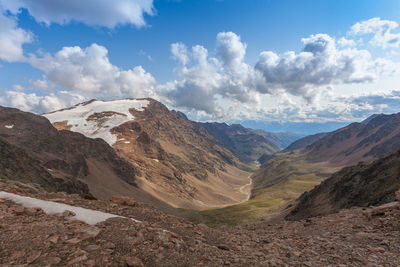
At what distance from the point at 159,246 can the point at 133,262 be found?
203 centimetres

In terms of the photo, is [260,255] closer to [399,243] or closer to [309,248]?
[309,248]

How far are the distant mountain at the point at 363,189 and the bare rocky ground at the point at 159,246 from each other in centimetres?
1924

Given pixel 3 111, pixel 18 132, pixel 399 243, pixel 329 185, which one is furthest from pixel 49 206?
pixel 3 111

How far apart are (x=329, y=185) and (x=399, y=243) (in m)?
56.5

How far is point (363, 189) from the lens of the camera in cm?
4138

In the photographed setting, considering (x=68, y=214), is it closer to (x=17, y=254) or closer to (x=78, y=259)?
(x=17, y=254)

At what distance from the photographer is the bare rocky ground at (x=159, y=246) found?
8.75 meters

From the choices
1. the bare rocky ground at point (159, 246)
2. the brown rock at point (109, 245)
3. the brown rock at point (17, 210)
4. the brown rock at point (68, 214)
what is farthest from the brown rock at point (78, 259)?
the brown rock at point (17, 210)

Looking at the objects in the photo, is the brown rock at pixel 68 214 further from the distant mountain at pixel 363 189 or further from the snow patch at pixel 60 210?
the distant mountain at pixel 363 189

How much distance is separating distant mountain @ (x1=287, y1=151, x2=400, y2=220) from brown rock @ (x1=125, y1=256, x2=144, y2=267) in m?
31.7

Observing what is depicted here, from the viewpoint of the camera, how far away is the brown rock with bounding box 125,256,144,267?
880 centimetres

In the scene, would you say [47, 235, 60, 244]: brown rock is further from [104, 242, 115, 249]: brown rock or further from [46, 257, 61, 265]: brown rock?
[104, 242, 115, 249]: brown rock

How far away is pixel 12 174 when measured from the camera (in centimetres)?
5472

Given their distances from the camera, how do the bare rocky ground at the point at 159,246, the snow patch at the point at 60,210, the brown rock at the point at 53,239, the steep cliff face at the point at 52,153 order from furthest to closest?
the steep cliff face at the point at 52,153, the snow patch at the point at 60,210, the brown rock at the point at 53,239, the bare rocky ground at the point at 159,246
